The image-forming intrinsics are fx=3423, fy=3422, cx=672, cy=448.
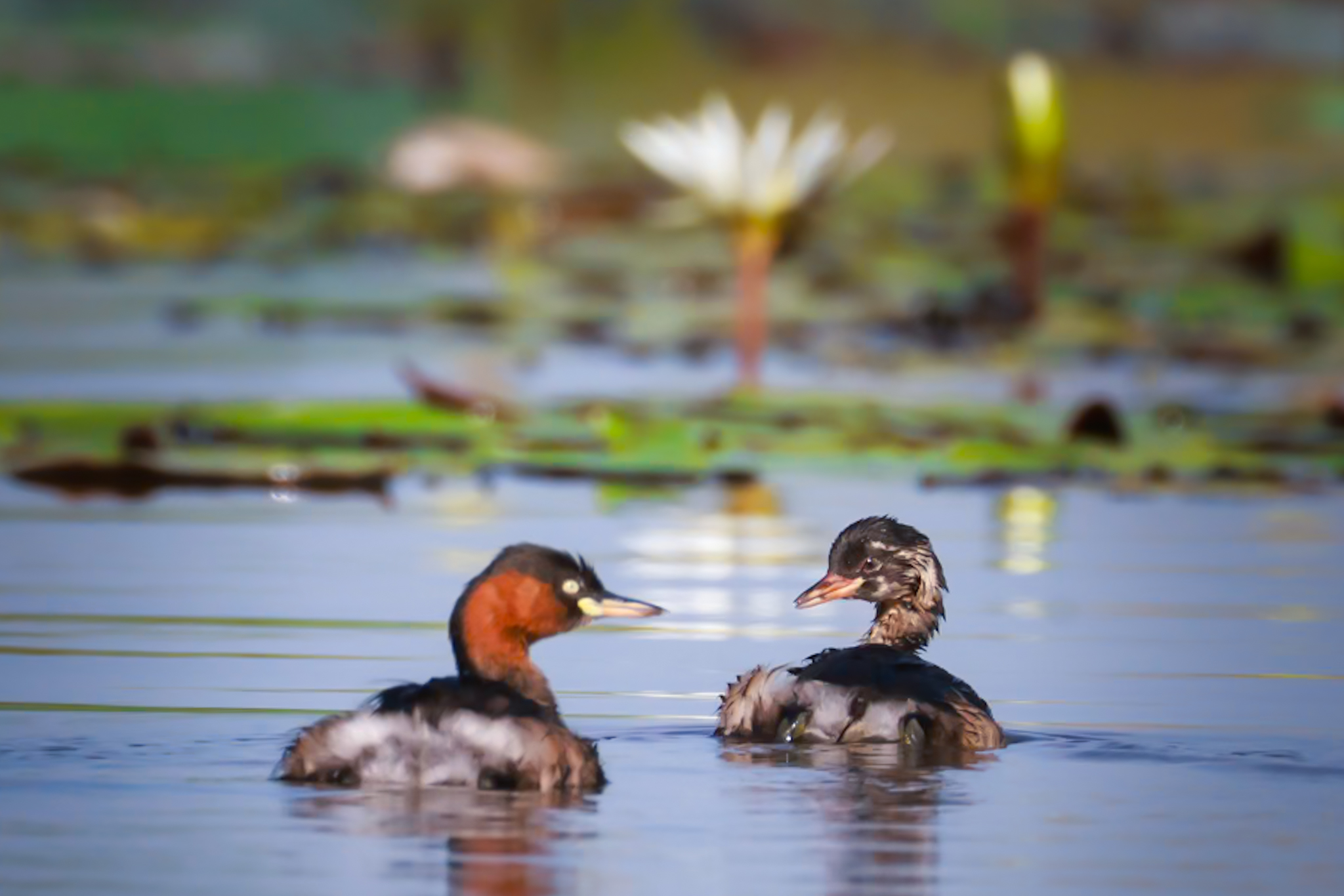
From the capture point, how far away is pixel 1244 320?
17922 mm

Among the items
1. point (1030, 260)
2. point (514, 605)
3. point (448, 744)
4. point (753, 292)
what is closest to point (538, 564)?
point (514, 605)

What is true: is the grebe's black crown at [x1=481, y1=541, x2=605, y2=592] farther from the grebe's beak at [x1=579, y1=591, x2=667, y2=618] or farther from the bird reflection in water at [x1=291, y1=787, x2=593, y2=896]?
the bird reflection in water at [x1=291, y1=787, x2=593, y2=896]

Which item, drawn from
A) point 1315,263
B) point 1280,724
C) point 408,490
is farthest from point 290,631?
point 1315,263

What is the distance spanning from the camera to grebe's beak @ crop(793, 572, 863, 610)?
7.67 meters

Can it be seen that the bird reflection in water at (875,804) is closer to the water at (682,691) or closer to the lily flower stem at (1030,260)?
the water at (682,691)

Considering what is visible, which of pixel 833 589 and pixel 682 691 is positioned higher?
pixel 833 589

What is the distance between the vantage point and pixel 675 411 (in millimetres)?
12648

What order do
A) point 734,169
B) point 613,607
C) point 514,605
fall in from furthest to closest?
point 734,169, point 613,607, point 514,605

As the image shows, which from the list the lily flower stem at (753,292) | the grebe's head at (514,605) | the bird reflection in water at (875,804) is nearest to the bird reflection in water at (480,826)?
the bird reflection in water at (875,804)

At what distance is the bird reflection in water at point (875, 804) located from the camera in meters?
5.54

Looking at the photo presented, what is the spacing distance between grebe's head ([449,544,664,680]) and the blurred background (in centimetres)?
32

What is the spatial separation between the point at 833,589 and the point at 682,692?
1.43 ft

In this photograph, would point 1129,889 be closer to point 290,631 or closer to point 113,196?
point 290,631

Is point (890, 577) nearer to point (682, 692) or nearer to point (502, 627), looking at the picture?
point (682, 692)
